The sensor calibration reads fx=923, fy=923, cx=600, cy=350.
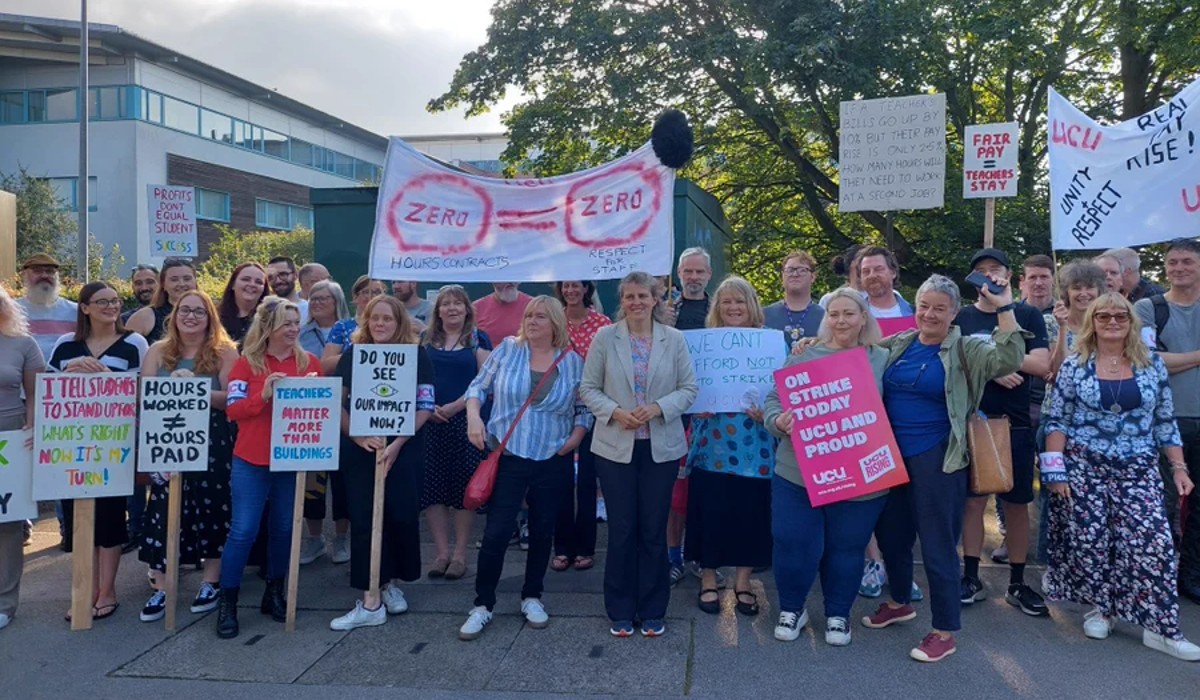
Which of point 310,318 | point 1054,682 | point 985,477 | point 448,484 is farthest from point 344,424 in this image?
point 1054,682

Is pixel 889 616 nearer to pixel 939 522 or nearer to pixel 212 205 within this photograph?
pixel 939 522

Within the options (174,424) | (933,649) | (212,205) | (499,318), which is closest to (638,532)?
(933,649)

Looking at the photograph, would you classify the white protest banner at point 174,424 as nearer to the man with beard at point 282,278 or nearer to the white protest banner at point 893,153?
the man with beard at point 282,278

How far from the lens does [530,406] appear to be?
5.03m

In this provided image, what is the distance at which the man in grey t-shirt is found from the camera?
5.29 m

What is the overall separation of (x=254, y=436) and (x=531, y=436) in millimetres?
1530

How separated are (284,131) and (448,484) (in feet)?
125

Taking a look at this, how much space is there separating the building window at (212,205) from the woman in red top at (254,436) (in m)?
32.3

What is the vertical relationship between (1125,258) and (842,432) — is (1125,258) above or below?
above

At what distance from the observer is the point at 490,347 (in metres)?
6.37

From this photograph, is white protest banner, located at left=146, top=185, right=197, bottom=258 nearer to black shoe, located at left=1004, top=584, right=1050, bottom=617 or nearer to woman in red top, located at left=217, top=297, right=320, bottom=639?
woman in red top, located at left=217, top=297, right=320, bottom=639

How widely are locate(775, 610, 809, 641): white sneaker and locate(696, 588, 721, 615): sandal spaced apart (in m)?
0.44

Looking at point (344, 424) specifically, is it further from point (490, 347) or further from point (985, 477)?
point (985, 477)

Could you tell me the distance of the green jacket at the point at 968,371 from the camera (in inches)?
173
